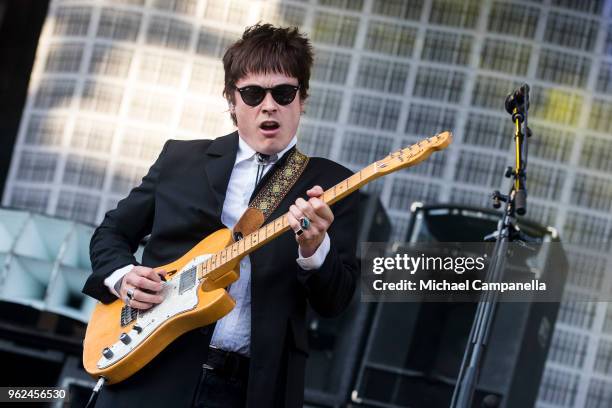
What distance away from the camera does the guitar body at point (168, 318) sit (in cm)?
211

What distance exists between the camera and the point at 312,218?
6.61 feet

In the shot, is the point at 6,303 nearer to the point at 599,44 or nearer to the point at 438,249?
the point at 438,249

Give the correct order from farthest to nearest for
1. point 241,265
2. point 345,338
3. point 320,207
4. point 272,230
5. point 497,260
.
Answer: point 345,338
point 497,260
point 241,265
point 272,230
point 320,207

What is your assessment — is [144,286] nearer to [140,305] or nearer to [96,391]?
[140,305]

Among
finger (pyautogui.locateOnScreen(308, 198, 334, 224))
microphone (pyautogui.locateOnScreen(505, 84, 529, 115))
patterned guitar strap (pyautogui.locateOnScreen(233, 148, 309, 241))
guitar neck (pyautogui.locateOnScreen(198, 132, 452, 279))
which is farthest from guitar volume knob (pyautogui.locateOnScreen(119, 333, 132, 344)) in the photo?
microphone (pyautogui.locateOnScreen(505, 84, 529, 115))

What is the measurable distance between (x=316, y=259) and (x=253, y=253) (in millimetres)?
172

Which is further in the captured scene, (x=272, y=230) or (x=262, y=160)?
(x=262, y=160)

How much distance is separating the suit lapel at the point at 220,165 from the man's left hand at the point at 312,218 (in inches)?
11.0

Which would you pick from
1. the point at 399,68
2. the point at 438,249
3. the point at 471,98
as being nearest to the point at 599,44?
the point at 471,98

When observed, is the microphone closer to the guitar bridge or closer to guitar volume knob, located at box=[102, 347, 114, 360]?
the guitar bridge

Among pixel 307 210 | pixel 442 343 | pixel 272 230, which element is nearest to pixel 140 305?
pixel 272 230

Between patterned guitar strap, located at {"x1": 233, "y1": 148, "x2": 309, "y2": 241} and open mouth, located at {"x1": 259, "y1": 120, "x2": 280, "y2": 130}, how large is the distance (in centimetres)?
Result: 7

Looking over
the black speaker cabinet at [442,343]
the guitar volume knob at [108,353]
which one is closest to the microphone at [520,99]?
the guitar volume knob at [108,353]

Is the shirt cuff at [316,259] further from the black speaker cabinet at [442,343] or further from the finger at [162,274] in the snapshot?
the black speaker cabinet at [442,343]
